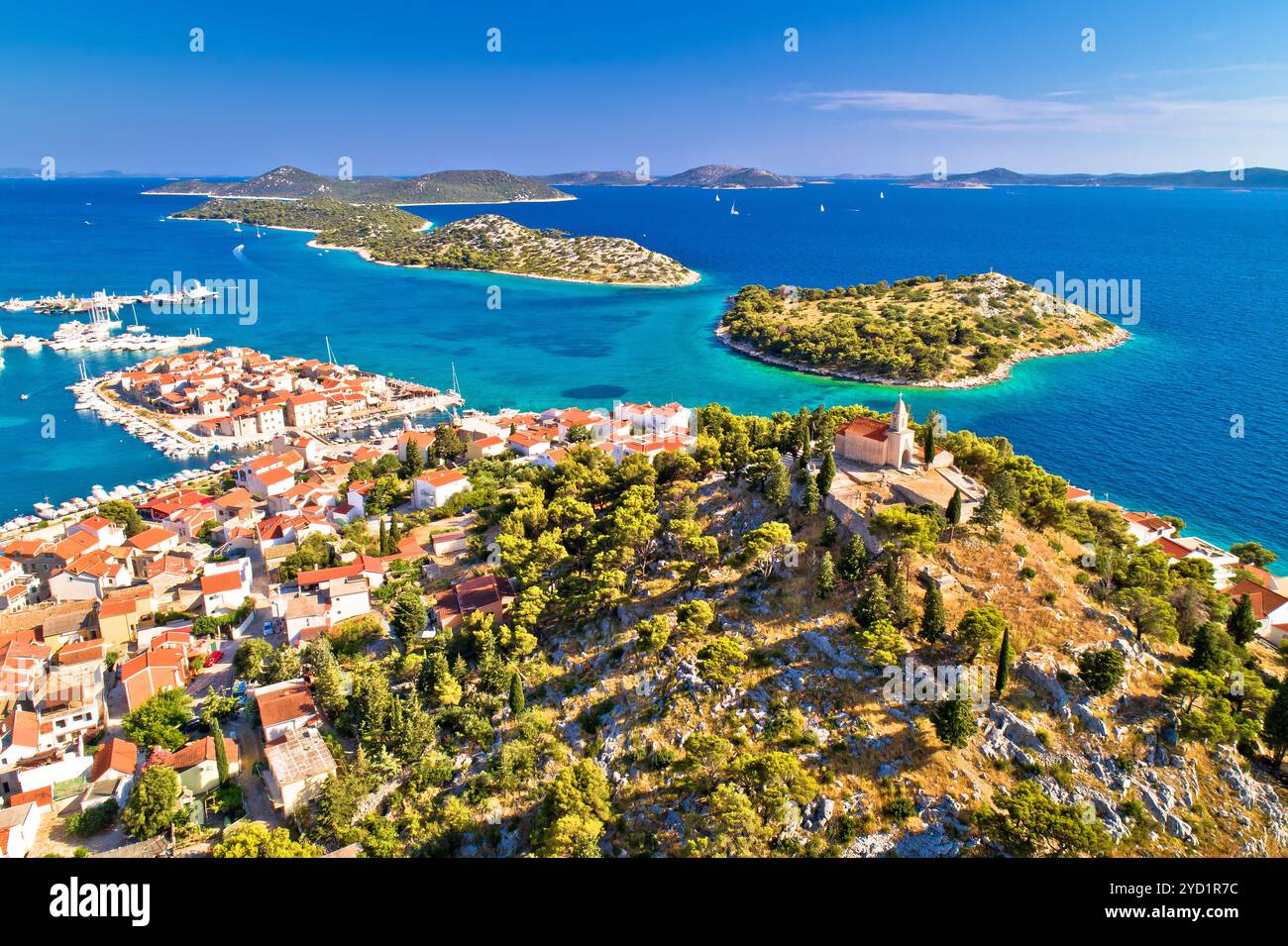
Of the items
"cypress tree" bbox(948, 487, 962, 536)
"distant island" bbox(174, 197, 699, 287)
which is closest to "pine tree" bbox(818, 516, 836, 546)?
"cypress tree" bbox(948, 487, 962, 536)

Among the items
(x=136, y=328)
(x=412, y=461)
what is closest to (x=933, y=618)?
(x=412, y=461)

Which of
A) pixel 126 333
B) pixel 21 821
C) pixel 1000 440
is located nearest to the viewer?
pixel 21 821

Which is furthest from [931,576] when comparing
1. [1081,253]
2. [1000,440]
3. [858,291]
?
[1081,253]

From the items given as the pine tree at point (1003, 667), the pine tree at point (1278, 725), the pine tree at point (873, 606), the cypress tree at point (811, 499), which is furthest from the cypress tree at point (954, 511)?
the pine tree at point (1278, 725)

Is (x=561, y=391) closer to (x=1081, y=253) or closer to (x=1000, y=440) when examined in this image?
(x=1000, y=440)

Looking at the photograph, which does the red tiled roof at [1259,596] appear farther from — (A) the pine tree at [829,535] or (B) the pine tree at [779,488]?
(B) the pine tree at [779,488]
